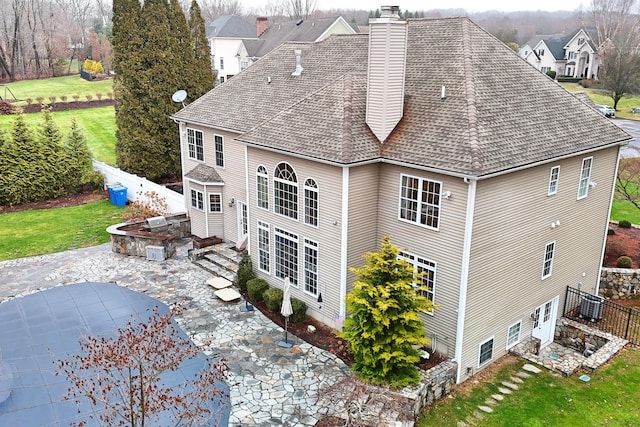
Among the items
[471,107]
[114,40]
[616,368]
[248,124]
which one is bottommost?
[616,368]

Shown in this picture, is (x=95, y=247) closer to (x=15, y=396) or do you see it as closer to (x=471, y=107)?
(x=15, y=396)

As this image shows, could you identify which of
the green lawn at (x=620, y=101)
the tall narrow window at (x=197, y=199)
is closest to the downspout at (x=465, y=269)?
the tall narrow window at (x=197, y=199)

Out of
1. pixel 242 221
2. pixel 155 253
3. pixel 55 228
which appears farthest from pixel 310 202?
pixel 55 228

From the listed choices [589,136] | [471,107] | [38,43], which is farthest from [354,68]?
[38,43]

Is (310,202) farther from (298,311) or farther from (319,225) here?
(298,311)

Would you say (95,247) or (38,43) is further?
(38,43)

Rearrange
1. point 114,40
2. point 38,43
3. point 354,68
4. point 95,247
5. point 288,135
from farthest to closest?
point 38,43
point 114,40
point 95,247
point 354,68
point 288,135

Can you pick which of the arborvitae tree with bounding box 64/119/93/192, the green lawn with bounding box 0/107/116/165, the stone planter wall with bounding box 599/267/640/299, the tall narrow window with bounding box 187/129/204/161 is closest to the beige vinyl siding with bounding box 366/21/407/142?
the tall narrow window with bounding box 187/129/204/161
